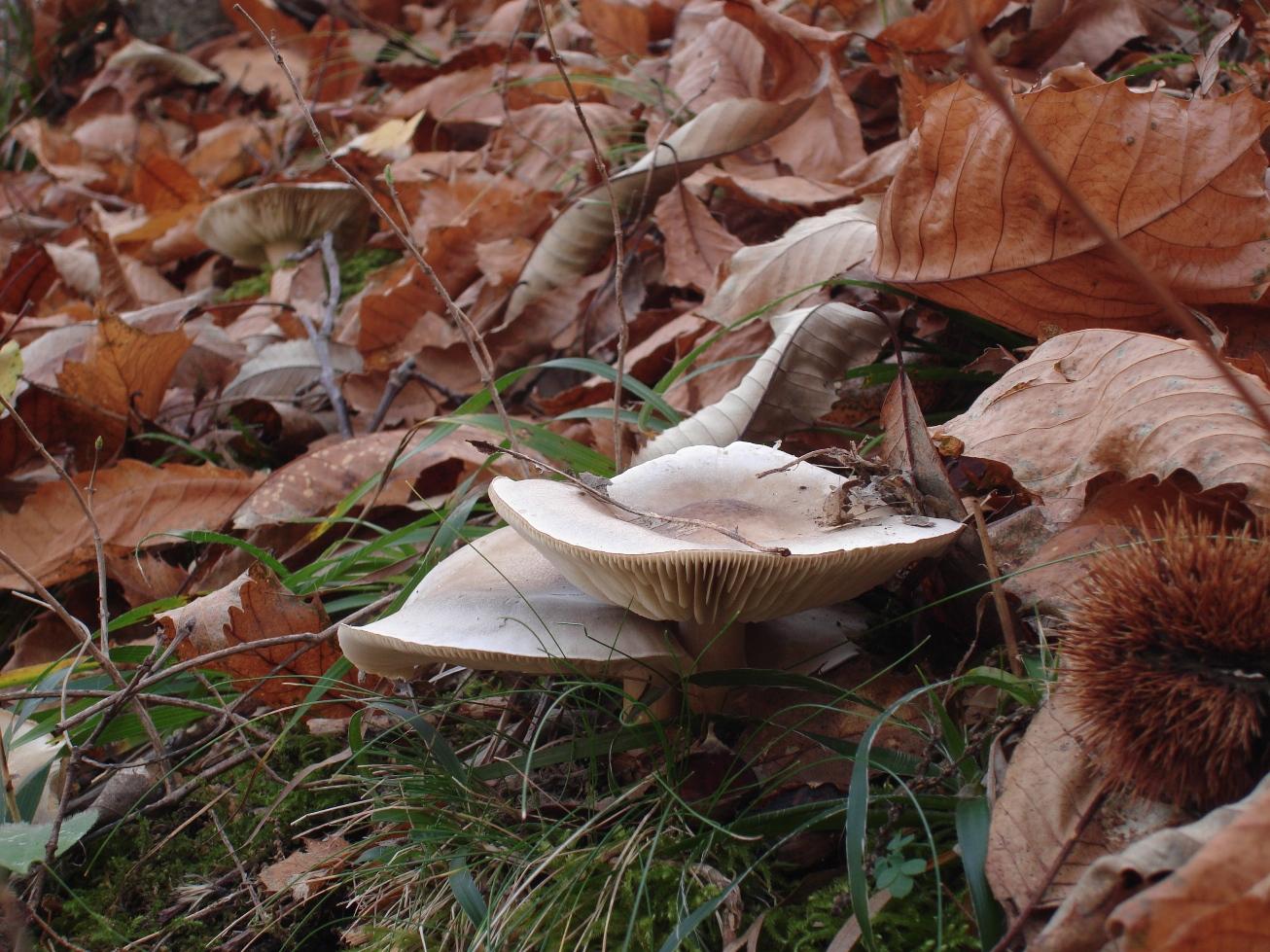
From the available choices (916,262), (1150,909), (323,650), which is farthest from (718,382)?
(1150,909)

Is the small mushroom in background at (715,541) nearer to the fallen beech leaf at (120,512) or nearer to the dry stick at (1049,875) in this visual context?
the dry stick at (1049,875)

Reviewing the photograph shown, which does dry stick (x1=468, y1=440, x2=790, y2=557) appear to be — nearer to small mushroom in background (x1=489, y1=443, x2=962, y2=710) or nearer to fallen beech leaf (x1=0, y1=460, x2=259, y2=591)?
small mushroom in background (x1=489, y1=443, x2=962, y2=710)

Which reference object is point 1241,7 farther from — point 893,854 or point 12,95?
point 12,95

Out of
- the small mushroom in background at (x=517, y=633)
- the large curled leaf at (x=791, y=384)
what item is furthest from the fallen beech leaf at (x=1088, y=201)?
the small mushroom in background at (x=517, y=633)

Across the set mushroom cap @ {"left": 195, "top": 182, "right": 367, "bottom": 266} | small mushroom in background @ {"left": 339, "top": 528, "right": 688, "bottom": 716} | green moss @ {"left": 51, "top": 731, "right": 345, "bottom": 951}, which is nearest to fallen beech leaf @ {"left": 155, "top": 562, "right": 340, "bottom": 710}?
green moss @ {"left": 51, "top": 731, "right": 345, "bottom": 951}

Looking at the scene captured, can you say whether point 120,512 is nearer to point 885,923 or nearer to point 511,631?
point 511,631
